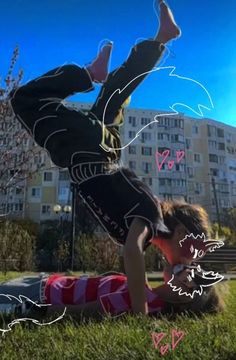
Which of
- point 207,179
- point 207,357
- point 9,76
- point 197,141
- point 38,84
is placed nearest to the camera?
point 207,357

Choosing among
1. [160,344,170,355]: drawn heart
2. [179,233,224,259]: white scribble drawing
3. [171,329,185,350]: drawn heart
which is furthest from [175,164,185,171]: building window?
[160,344,170,355]: drawn heart

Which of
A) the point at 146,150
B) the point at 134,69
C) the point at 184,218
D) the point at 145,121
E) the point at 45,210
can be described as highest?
the point at 45,210

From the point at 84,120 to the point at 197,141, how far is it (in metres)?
2.14

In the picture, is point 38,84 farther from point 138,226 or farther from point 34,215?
point 34,215

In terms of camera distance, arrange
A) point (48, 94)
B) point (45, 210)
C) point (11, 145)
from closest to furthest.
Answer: point (48, 94), point (11, 145), point (45, 210)

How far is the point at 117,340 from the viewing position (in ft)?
6.30

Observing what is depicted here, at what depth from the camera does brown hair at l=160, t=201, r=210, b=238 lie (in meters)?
2.80

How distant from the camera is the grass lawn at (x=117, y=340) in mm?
1756

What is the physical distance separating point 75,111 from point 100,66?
338 mm

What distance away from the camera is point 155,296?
259 cm

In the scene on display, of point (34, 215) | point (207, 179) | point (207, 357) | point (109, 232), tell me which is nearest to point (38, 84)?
point (109, 232)

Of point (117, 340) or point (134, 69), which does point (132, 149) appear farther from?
point (117, 340)

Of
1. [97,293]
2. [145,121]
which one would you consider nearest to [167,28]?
[145,121]

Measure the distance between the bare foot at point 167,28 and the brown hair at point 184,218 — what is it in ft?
3.27
